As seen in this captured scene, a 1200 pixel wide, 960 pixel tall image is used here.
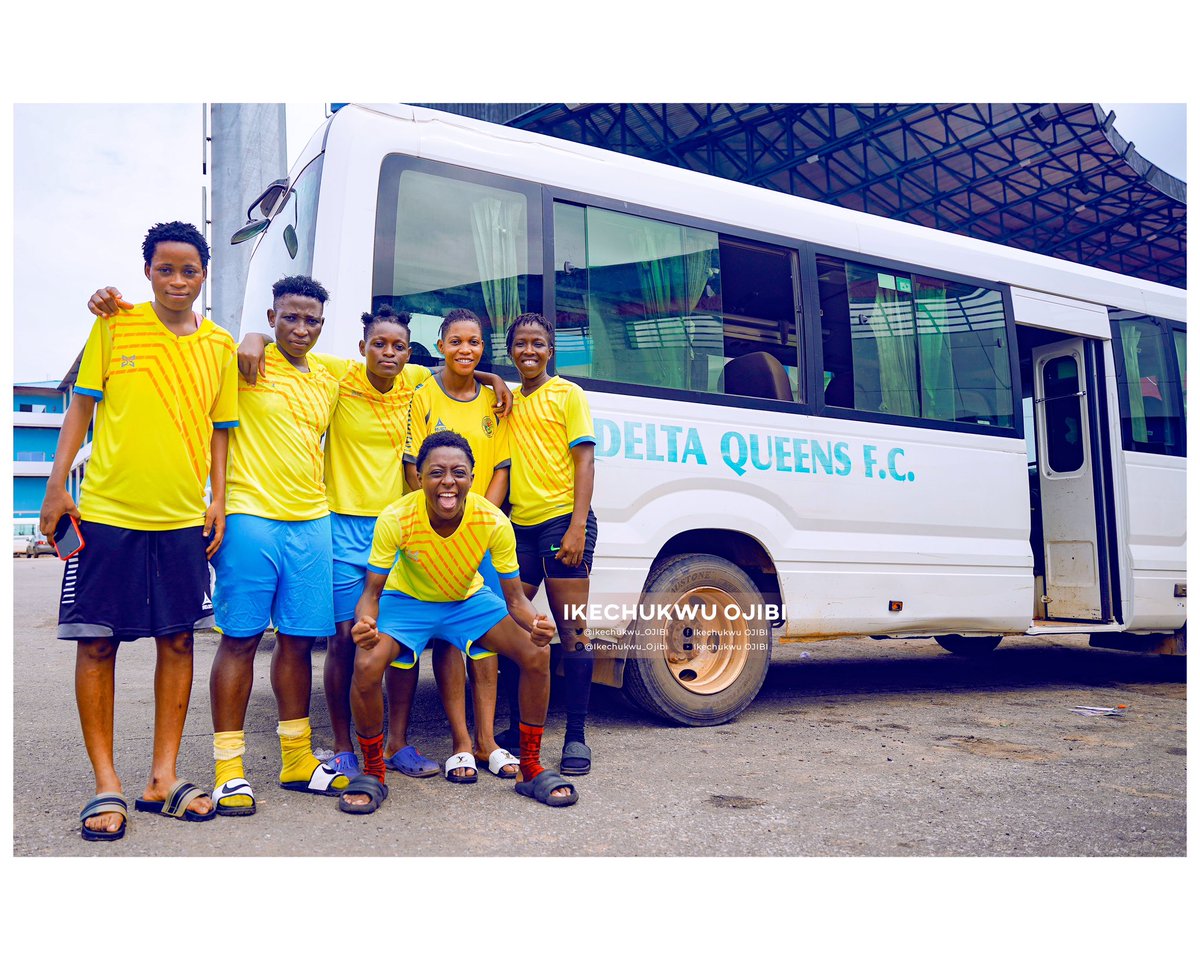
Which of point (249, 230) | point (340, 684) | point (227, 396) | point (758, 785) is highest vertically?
point (249, 230)

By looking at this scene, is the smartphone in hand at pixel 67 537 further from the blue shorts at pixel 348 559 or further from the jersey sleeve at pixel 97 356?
the blue shorts at pixel 348 559

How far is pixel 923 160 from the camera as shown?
1434cm

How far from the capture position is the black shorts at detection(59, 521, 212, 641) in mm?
3100

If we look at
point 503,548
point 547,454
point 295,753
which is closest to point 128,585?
point 295,753

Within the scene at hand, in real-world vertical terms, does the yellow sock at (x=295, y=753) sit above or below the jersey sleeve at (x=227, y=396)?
below

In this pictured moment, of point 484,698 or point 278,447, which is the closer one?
point 278,447

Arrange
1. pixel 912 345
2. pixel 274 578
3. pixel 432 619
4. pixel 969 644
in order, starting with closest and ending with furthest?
A: pixel 274 578 → pixel 432 619 → pixel 912 345 → pixel 969 644

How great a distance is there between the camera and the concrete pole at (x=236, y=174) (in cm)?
412

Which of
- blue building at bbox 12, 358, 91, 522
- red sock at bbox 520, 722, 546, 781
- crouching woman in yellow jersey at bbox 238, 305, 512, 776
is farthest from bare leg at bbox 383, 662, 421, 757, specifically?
blue building at bbox 12, 358, 91, 522

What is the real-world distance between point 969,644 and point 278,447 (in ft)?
20.8

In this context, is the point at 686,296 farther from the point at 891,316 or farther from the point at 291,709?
the point at 291,709

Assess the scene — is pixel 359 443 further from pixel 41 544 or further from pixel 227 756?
pixel 41 544

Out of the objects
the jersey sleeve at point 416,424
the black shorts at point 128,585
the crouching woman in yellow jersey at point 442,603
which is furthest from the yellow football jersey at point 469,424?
the black shorts at point 128,585

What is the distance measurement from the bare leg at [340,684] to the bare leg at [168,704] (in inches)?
22.7
